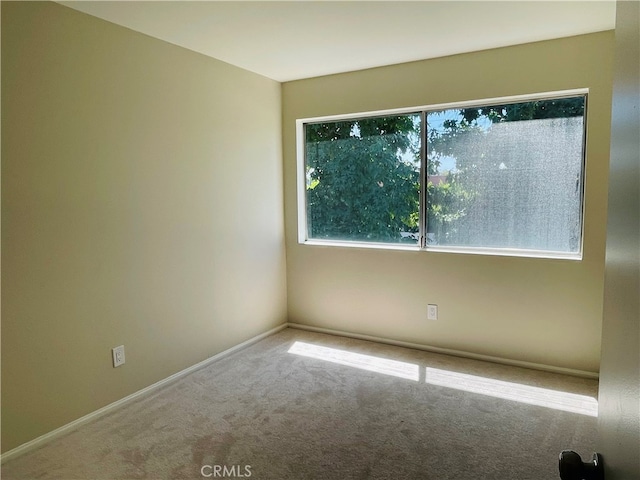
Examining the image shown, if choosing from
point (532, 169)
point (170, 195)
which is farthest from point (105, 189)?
point (532, 169)

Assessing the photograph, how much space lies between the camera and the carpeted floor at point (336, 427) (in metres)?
2.04

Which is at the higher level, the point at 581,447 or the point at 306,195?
the point at 306,195

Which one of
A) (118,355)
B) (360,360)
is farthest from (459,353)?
(118,355)

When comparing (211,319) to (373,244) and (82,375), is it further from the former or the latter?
(373,244)

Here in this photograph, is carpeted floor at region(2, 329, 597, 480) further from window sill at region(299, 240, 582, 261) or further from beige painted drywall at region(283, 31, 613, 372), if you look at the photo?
window sill at region(299, 240, 582, 261)

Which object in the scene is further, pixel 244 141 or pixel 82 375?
pixel 244 141

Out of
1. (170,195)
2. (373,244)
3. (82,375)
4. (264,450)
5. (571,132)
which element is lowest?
(264,450)

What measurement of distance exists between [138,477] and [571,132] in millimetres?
3472

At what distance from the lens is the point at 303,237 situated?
13.7ft

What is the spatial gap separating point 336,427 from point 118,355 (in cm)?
145

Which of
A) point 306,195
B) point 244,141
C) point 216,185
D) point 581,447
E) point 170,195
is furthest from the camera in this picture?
point 306,195

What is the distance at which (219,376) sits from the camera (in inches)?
120

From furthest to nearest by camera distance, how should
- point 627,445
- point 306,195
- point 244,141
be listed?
point 306,195 < point 244,141 < point 627,445

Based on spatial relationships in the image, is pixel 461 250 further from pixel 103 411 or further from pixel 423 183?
pixel 103 411
